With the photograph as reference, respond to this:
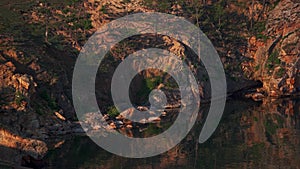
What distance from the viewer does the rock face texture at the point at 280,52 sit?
78438 millimetres

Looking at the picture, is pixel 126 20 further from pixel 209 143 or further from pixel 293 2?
pixel 209 143

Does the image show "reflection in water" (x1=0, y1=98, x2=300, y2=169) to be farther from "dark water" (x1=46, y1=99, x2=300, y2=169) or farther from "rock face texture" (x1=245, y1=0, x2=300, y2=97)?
"rock face texture" (x1=245, y1=0, x2=300, y2=97)

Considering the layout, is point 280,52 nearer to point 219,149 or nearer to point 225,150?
point 219,149

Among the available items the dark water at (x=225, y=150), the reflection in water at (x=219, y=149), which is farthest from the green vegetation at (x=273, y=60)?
the dark water at (x=225, y=150)

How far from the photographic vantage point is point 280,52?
8131 centimetres

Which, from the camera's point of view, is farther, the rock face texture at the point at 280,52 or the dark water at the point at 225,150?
the rock face texture at the point at 280,52

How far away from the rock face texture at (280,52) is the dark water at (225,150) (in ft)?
52.5

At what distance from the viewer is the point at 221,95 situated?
256 feet

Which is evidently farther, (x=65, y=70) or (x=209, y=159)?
(x=65, y=70)

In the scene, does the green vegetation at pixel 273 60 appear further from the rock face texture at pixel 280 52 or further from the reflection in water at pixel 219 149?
the reflection in water at pixel 219 149

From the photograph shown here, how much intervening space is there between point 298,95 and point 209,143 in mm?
31407

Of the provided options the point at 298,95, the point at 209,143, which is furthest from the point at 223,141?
the point at 298,95

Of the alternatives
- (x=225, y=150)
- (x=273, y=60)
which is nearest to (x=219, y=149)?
(x=225, y=150)

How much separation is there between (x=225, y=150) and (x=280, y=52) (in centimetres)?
3784
